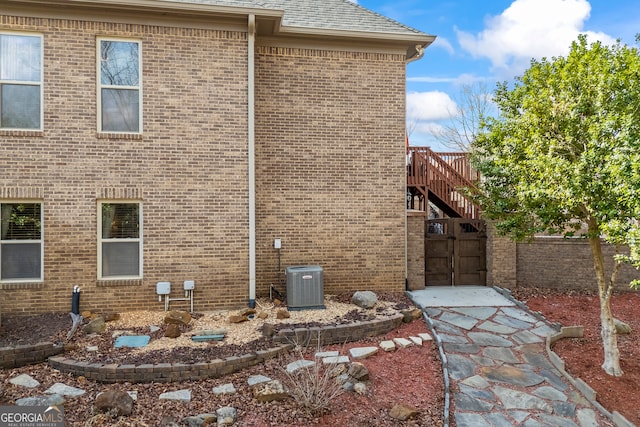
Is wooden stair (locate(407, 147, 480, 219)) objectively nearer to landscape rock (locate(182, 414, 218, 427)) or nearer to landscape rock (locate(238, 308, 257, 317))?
landscape rock (locate(238, 308, 257, 317))

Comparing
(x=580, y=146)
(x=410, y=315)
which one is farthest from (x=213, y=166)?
(x=580, y=146)

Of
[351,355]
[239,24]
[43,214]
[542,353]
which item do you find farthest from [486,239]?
[43,214]

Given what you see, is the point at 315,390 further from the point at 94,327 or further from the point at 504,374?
the point at 94,327

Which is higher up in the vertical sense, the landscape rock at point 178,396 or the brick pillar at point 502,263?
the brick pillar at point 502,263

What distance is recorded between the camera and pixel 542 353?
618 centimetres

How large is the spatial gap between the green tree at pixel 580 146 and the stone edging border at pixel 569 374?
25.1 inches


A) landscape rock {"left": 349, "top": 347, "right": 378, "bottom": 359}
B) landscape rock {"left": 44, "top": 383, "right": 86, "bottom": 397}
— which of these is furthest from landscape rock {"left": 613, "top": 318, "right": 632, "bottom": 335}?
landscape rock {"left": 44, "top": 383, "right": 86, "bottom": 397}

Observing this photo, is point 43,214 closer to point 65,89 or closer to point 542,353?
point 65,89

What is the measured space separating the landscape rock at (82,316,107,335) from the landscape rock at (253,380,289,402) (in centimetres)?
330

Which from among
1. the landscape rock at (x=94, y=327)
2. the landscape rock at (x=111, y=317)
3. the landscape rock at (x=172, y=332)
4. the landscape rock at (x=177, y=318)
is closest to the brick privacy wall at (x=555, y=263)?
the landscape rock at (x=177, y=318)

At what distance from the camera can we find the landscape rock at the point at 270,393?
4.70 m

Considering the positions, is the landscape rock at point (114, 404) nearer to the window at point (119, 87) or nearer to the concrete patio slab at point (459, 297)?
the window at point (119, 87)

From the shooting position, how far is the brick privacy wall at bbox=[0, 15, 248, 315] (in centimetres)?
710

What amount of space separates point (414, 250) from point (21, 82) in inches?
342
